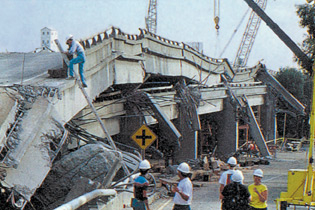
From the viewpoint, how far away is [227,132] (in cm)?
4319

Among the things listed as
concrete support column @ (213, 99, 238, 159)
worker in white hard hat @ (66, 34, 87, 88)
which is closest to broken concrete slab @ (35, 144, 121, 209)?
worker in white hard hat @ (66, 34, 87, 88)

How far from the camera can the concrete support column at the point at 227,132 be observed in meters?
41.9

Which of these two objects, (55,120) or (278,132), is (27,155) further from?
(278,132)

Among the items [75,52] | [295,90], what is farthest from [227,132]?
[295,90]

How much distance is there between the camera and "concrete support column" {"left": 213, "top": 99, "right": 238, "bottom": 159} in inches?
1651

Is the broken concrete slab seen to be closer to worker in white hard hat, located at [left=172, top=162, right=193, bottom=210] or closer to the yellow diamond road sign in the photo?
the yellow diamond road sign

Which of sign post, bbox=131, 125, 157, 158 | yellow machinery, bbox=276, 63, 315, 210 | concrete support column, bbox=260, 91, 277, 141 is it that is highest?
concrete support column, bbox=260, 91, 277, 141

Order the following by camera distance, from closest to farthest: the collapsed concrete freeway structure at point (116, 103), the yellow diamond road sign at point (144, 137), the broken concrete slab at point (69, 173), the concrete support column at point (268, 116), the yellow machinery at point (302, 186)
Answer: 1. the collapsed concrete freeway structure at point (116, 103)
2. the yellow machinery at point (302, 186)
3. the broken concrete slab at point (69, 173)
4. the yellow diamond road sign at point (144, 137)
5. the concrete support column at point (268, 116)

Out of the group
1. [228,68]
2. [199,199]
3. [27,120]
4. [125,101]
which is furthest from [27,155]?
[228,68]

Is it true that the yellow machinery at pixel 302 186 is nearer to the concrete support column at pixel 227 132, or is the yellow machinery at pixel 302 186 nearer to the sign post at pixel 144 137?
the sign post at pixel 144 137

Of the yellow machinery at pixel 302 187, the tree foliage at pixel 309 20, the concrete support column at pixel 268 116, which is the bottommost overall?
the yellow machinery at pixel 302 187

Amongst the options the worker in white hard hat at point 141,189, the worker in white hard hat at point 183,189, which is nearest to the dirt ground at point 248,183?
the worker in white hard hat at point 141,189

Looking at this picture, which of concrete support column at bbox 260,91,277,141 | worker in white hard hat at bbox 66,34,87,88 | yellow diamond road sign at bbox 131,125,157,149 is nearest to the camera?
worker in white hard hat at bbox 66,34,87,88

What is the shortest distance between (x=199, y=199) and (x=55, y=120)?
25.9ft
